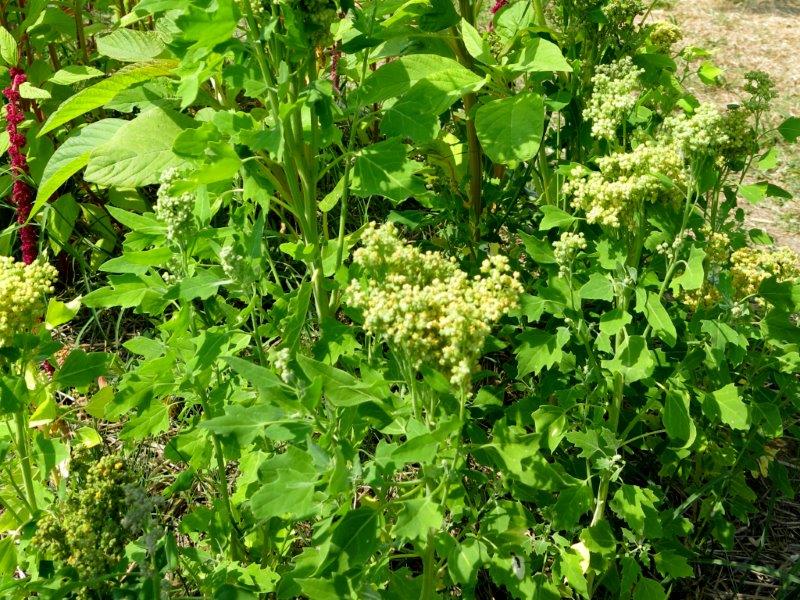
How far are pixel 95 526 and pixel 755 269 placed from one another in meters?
1.68

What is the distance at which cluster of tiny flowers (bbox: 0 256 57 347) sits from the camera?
5.61 feet

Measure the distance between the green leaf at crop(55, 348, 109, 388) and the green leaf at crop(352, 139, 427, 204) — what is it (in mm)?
724

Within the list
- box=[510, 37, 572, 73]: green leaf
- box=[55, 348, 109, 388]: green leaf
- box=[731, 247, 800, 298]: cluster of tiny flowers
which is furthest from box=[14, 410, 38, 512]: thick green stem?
box=[731, 247, 800, 298]: cluster of tiny flowers

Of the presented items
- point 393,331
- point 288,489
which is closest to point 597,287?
point 393,331

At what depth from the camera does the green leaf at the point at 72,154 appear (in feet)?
7.74

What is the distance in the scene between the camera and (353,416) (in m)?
1.69

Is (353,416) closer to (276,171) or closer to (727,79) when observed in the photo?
(276,171)

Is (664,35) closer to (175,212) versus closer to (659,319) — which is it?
(659,319)

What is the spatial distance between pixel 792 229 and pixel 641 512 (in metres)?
2.43

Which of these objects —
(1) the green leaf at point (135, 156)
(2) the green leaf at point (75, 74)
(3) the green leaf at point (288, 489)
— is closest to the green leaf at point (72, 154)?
(1) the green leaf at point (135, 156)

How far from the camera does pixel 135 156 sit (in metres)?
2.18

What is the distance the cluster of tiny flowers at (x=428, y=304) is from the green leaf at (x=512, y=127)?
0.56m

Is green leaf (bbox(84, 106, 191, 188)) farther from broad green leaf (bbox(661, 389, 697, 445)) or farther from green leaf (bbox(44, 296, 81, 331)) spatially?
broad green leaf (bbox(661, 389, 697, 445))

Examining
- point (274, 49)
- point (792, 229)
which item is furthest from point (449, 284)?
point (792, 229)
